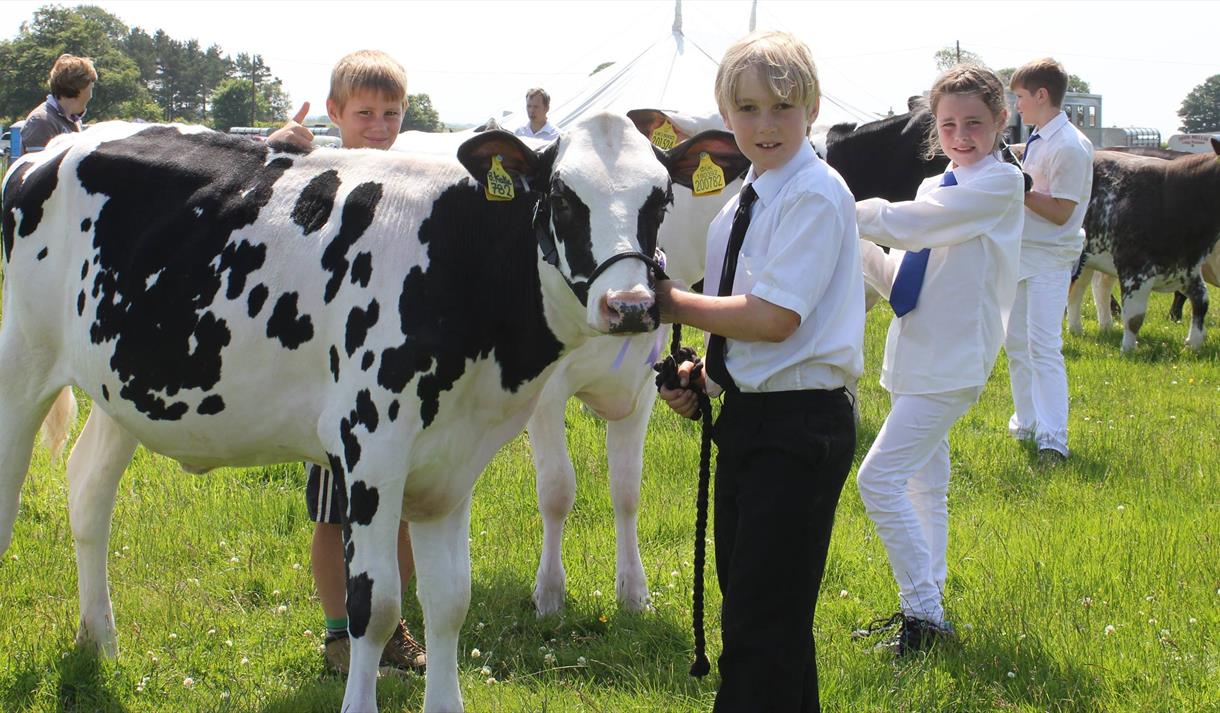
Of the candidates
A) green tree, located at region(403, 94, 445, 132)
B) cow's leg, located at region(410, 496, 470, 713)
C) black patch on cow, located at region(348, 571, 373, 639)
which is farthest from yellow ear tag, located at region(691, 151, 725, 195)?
green tree, located at region(403, 94, 445, 132)

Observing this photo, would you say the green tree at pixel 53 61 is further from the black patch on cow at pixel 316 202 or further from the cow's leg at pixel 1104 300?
the black patch on cow at pixel 316 202

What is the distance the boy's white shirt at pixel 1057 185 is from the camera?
7043mm

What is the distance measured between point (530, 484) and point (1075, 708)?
3.52 m

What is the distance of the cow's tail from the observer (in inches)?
195

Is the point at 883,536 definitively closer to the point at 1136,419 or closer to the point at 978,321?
the point at 978,321

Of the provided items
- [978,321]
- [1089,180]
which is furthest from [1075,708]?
[1089,180]

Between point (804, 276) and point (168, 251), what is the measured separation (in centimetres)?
242

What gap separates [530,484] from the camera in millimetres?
6715

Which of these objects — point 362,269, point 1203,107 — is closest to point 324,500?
point 362,269

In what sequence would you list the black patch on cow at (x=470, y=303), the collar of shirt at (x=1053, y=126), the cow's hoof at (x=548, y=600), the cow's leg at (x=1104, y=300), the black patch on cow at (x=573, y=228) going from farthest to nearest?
the cow's leg at (x=1104, y=300), the collar of shirt at (x=1053, y=126), the cow's hoof at (x=548, y=600), the black patch on cow at (x=470, y=303), the black patch on cow at (x=573, y=228)

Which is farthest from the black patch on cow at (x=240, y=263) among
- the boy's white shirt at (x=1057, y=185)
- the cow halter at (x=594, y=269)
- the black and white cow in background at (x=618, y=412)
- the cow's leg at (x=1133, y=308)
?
the cow's leg at (x=1133, y=308)

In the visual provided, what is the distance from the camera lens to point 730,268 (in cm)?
320

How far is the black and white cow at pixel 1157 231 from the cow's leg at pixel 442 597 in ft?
33.0

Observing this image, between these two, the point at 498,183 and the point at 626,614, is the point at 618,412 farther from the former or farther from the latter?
the point at 498,183
